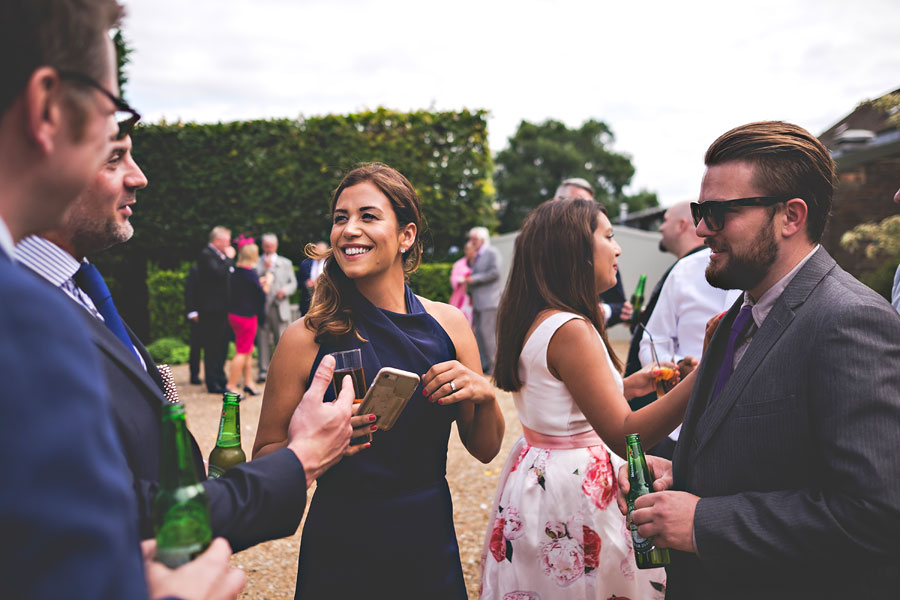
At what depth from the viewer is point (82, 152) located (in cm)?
96

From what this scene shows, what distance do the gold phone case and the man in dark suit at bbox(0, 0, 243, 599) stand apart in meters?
1.19

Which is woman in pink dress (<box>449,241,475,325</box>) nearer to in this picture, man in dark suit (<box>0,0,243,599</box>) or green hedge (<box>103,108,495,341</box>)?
green hedge (<box>103,108,495,341</box>)

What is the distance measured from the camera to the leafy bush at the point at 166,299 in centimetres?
1409

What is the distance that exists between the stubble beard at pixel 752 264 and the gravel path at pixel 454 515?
3.11 meters

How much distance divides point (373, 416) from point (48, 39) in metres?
1.43

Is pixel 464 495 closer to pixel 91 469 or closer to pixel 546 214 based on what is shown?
pixel 546 214

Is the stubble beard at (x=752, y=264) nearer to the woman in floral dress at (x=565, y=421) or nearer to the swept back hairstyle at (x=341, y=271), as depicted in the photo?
the woman in floral dress at (x=565, y=421)

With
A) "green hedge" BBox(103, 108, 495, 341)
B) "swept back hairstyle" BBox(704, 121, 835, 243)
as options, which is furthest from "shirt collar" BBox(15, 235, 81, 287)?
"green hedge" BBox(103, 108, 495, 341)

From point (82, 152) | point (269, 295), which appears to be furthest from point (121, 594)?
point (269, 295)

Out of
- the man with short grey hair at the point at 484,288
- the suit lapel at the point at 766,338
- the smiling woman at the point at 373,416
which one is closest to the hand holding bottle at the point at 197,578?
the smiling woman at the point at 373,416

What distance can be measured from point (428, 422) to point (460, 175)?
1206 centimetres

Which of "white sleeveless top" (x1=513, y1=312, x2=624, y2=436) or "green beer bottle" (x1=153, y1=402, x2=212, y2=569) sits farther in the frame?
"white sleeveless top" (x1=513, y1=312, x2=624, y2=436)

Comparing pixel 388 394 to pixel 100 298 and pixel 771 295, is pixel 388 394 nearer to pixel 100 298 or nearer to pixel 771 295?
pixel 100 298

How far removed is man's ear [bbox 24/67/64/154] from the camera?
0.89 m
